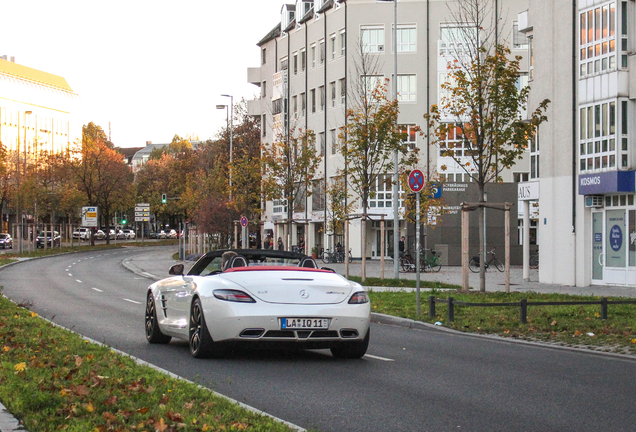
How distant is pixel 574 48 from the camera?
102ft

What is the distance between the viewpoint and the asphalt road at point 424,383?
7078 mm

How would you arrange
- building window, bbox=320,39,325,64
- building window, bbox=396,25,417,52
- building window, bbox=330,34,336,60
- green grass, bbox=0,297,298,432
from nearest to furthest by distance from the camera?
1. green grass, bbox=0,297,298,432
2. building window, bbox=396,25,417,52
3. building window, bbox=330,34,336,60
4. building window, bbox=320,39,325,64

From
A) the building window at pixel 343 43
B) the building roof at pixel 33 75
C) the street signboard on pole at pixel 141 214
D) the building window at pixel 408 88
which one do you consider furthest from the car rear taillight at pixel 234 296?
the building roof at pixel 33 75

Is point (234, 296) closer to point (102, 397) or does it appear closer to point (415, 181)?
point (102, 397)

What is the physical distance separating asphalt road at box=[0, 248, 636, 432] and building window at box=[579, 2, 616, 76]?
17.9 metres

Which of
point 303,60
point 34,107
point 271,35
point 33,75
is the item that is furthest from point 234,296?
point 33,75

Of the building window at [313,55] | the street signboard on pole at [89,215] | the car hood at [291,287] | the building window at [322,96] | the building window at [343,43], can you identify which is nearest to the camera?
the car hood at [291,287]

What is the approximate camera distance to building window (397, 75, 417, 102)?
2389 inches

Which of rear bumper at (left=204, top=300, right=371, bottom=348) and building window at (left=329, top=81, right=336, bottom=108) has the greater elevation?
building window at (left=329, top=81, right=336, bottom=108)

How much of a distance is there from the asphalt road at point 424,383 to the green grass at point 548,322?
2.74 ft

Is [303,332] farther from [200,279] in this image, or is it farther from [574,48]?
[574,48]

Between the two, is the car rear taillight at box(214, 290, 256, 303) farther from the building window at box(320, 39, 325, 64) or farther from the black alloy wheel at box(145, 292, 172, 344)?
the building window at box(320, 39, 325, 64)

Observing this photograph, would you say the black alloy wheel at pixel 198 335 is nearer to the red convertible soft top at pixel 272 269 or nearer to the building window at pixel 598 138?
the red convertible soft top at pixel 272 269

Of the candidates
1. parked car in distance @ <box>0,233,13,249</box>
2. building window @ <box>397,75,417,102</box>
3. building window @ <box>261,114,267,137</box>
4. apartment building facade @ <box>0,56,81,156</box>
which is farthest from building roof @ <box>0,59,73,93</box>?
building window @ <box>397,75,417,102</box>
